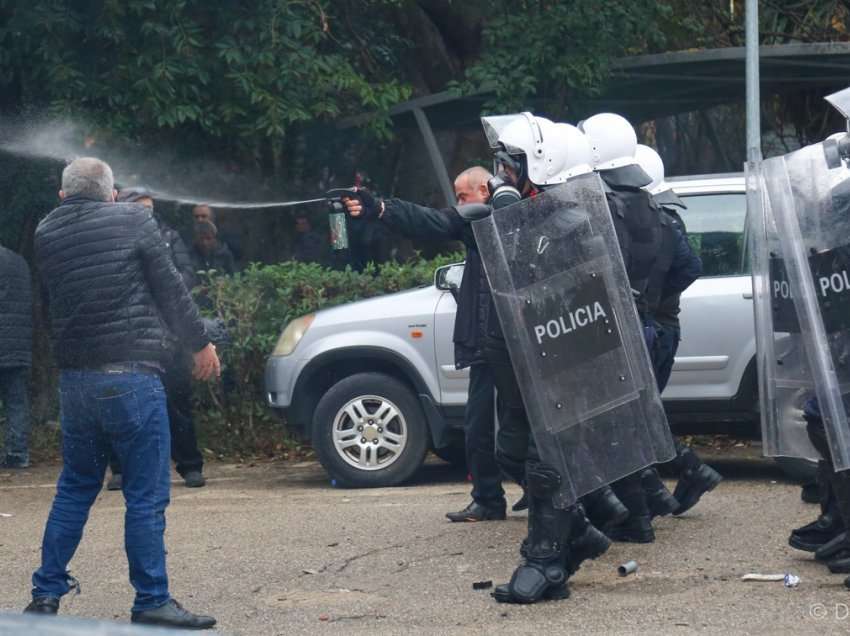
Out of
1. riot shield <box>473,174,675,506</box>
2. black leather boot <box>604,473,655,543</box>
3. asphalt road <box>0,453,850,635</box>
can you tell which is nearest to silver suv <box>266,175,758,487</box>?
asphalt road <box>0,453,850,635</box>

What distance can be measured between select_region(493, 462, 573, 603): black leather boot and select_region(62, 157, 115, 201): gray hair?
6.47 ft

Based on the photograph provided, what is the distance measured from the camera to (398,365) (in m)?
9.36

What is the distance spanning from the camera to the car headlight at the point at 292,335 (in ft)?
31.3

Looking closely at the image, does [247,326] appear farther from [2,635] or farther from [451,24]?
[2,635]

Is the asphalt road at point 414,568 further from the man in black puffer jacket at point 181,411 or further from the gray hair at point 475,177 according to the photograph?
the gray hair at point 475,177

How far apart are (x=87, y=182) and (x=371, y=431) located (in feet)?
12.5

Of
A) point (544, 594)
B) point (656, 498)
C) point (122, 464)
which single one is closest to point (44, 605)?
point (122, 464)

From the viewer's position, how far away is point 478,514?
25.7 feet

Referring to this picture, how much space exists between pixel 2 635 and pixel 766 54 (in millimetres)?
11535

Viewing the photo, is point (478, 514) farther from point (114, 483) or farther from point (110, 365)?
point (114, 483)

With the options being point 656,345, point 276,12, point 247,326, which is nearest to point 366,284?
point 247,326

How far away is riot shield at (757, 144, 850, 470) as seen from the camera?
5.96m

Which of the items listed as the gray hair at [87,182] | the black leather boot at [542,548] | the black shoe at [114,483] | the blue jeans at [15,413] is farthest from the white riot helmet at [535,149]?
the blue jeans at [15,413]

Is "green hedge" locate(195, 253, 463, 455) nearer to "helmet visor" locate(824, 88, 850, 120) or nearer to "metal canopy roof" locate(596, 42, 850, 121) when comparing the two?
"metal canopy roof" locate(596, 42, 850, 121)
